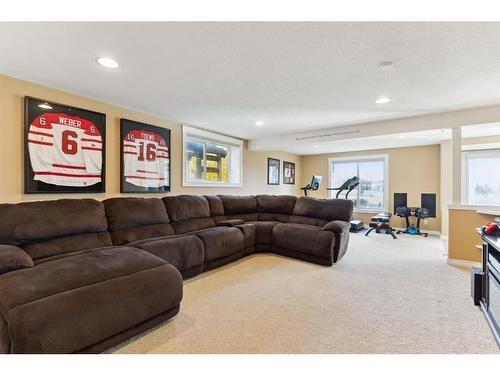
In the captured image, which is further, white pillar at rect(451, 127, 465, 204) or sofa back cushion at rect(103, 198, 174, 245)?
white pillar at rect(451, 127, 465, 204)

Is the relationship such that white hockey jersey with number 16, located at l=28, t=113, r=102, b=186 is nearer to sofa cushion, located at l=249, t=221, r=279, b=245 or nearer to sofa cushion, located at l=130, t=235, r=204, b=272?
sofa cushion, located at l=130, t=235, r=204, b=272

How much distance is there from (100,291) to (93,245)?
1.24m

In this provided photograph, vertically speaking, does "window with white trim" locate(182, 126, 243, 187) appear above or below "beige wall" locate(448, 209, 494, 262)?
above

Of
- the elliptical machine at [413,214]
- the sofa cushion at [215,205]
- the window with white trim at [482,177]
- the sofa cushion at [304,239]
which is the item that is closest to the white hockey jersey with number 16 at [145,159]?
the sofa cushion at [215,205]

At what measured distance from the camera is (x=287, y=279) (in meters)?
2.81

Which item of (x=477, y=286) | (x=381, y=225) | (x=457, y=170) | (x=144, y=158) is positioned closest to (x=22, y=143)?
(x=144, y=158)

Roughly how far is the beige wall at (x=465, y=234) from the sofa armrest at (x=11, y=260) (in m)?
4.91

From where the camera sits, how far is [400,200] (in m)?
6.07

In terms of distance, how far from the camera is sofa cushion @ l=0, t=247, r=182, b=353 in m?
1.27

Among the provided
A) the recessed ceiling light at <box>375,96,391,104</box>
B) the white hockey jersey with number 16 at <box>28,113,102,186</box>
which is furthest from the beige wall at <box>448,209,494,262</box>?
the white hockey jersey with number 16 at <box>28,113,102,186</box>

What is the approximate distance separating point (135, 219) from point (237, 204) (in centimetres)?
197

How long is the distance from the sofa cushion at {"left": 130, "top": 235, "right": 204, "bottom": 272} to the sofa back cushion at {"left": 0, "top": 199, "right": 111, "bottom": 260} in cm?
45

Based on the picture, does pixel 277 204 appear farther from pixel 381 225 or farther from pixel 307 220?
pixel 381 225

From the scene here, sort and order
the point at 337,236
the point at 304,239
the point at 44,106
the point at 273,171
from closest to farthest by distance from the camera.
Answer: the point at 44,106, the point at 337,236, the point at 304,239, the point at 273,171
